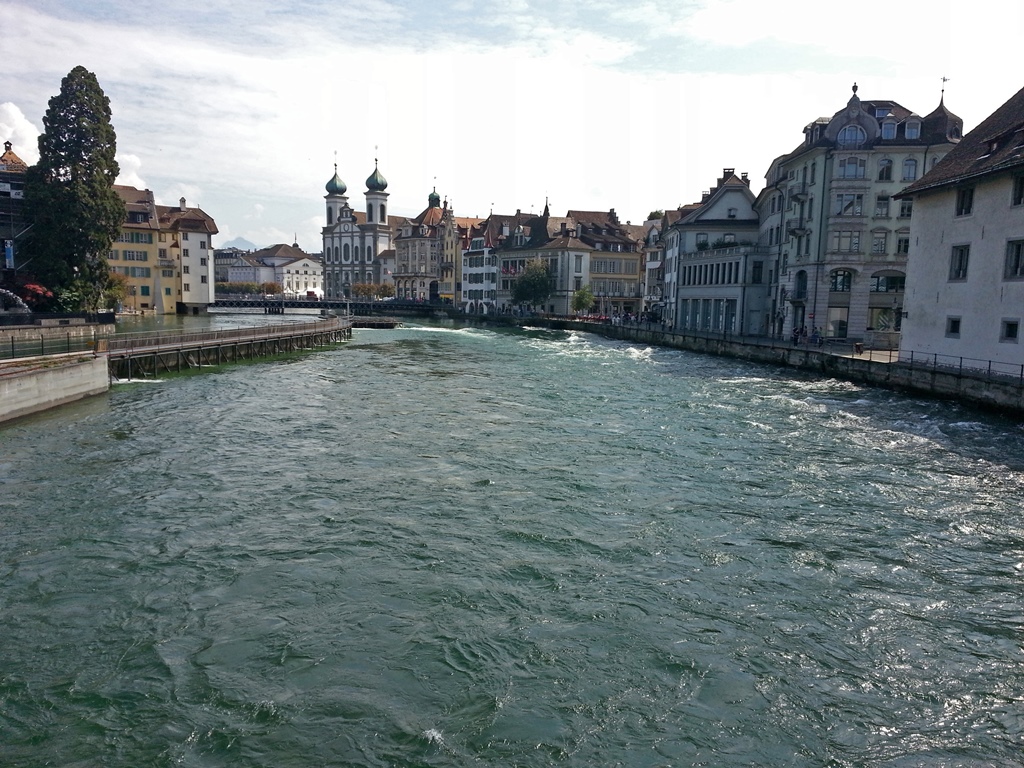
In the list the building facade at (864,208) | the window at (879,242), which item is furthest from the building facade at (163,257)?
the window at (879,242)

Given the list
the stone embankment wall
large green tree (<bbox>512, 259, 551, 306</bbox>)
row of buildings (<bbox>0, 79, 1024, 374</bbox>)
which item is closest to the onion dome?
row of buildings (<bbox>0, 79, 1024, 374</bbox>)

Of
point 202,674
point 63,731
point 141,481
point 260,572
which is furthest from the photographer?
point 141,481

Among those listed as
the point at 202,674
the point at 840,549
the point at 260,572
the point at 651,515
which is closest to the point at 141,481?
the point at 260,572

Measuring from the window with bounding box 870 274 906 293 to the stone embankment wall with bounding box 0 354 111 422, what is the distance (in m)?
48.3

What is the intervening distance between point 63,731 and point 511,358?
4865 cm

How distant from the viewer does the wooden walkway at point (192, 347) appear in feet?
135

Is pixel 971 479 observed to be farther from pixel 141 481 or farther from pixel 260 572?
pixel 141 481

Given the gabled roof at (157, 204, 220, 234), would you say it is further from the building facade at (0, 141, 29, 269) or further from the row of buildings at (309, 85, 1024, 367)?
the row of buildings at (309, 85, 1024, 367)

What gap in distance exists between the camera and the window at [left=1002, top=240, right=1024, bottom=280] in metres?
32.0

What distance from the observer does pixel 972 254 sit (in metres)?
35.2

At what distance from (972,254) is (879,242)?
64.4 ft

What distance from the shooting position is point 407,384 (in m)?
40.8

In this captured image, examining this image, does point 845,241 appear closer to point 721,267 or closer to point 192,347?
point 721,267

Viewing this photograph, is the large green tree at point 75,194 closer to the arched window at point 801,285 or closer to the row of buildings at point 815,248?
the row of buildings at point 815,248
